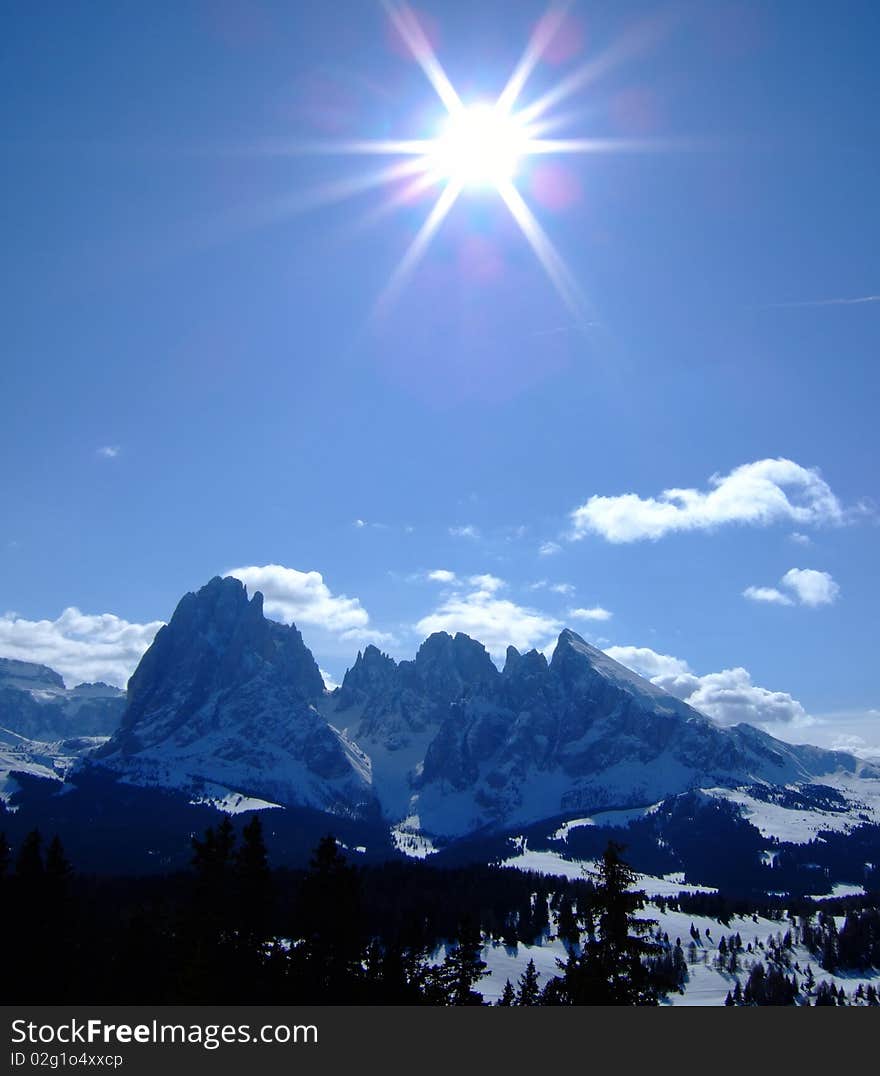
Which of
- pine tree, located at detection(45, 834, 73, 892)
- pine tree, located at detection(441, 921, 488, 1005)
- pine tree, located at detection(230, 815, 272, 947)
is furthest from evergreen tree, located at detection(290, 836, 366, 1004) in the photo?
pine tree, located at detection(45, 834, 73, 892)

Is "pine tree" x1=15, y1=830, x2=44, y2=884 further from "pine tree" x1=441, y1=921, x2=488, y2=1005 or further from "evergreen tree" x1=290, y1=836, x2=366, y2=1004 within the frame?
"pine tree" x1=441, y1=921, x2=488, y2=1005

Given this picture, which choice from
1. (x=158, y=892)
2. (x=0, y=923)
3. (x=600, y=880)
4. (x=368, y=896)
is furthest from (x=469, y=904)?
(x=600, y=880)

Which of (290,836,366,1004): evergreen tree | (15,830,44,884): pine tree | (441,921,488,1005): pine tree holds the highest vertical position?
Answer: (15,830,44,884): pine tree

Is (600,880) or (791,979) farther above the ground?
(600,880)

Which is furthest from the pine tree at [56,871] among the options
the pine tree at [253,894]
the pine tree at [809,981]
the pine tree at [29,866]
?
the pine tree at [809,981]

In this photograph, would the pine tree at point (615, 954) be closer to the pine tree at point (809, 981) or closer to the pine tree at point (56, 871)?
the pine tree at point (56, 871)

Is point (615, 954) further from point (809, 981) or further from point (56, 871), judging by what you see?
point (809, 981)

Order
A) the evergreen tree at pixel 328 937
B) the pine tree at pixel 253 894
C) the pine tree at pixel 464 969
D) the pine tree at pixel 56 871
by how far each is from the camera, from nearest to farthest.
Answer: the evergreen tree at pixel 328 937
the pine tree at pixel 253 894
the pine tree at pixel 56 871
the pine tree at pixel 464 969

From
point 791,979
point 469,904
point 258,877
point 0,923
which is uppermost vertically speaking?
point 258,877

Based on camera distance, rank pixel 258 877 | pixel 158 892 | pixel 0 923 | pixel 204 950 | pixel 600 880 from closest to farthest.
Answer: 1. pixel 600 880
2. pixel 204 950
3. pixel 258 877
4. pixel 0 923
5. pixel 158 892

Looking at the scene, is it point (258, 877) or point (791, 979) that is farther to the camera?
point (791, 979)
